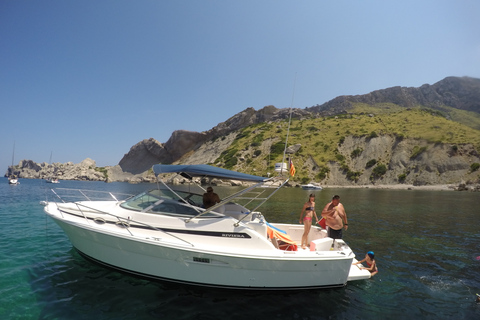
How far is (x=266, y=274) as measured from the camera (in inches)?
222

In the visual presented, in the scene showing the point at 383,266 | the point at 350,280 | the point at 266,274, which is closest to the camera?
the point at 266,274

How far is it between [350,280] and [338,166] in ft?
198

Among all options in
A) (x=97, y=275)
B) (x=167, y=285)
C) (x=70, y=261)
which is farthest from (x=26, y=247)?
(x=167, y=285)

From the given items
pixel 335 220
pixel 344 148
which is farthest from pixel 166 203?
pixel 344 148

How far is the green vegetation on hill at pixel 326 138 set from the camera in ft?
201

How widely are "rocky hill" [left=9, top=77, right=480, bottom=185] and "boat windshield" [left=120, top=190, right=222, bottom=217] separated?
4199cm

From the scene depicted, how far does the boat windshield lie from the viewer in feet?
22.2

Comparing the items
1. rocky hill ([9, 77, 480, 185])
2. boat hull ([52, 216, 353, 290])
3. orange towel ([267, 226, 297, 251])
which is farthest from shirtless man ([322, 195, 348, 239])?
rocky hill ([9, 77, 480, 185])

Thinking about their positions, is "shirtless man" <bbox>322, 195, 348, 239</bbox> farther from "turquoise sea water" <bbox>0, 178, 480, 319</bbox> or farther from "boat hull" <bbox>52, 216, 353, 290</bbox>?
"boat hull" <bbox>52, 216, 353, 290</bbox>

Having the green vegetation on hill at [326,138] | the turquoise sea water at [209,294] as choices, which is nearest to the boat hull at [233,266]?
the turquoise sea water at [209,294]

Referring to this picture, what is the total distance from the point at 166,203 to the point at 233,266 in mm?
2693

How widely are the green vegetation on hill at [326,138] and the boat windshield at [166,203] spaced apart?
54.8 metres

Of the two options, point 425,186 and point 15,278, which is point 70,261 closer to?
point 15,278

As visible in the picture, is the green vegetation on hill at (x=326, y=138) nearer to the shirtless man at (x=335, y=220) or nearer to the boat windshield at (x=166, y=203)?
the shirtless man at (x=335, y=220)
